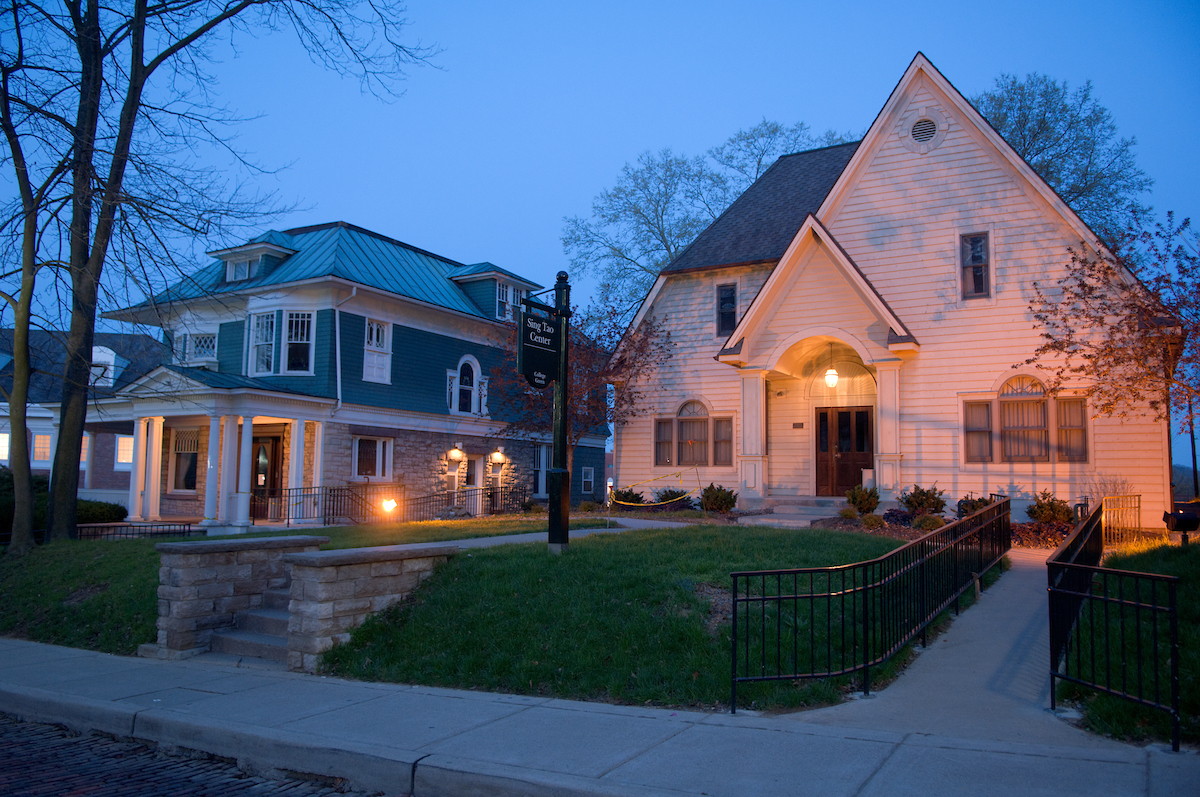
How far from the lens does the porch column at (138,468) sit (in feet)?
78.8

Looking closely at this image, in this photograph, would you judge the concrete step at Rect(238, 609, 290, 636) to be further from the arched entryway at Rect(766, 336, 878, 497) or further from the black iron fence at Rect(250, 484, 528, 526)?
the black iron fence at Rect(250, 484, 528, 526)

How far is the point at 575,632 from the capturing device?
7.65 m

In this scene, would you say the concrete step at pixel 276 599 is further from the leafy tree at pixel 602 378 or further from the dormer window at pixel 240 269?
the dormer window at pixel 240 269

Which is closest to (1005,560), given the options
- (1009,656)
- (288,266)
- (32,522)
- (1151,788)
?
(1009,656)

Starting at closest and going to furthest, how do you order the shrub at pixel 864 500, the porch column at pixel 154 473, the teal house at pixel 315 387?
the shrub at pixel 864 500 < the teal house at pixel 315 387 < the porch column at pixel 154 473

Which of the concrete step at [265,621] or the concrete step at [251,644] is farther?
the concrete step at [265,621]

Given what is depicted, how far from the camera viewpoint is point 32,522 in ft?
45.4

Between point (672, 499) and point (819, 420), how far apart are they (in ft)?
13.4

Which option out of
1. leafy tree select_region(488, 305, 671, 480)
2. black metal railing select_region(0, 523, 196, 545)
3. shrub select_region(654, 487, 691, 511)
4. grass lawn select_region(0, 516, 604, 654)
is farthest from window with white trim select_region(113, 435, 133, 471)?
shrub select_region(654, 487, 691, 511)

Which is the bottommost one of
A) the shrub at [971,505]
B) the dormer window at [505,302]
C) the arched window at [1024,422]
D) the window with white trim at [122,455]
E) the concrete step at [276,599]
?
the concrete step at [276,599]

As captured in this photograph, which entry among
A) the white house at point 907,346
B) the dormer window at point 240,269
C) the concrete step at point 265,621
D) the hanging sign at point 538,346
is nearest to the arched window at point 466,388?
the dormer window at point 240,269

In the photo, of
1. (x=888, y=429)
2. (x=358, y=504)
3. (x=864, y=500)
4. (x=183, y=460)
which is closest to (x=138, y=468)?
(x=183, y=460)

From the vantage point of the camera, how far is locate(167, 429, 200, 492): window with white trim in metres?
26.4

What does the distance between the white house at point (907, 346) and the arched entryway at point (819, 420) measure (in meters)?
0.03
